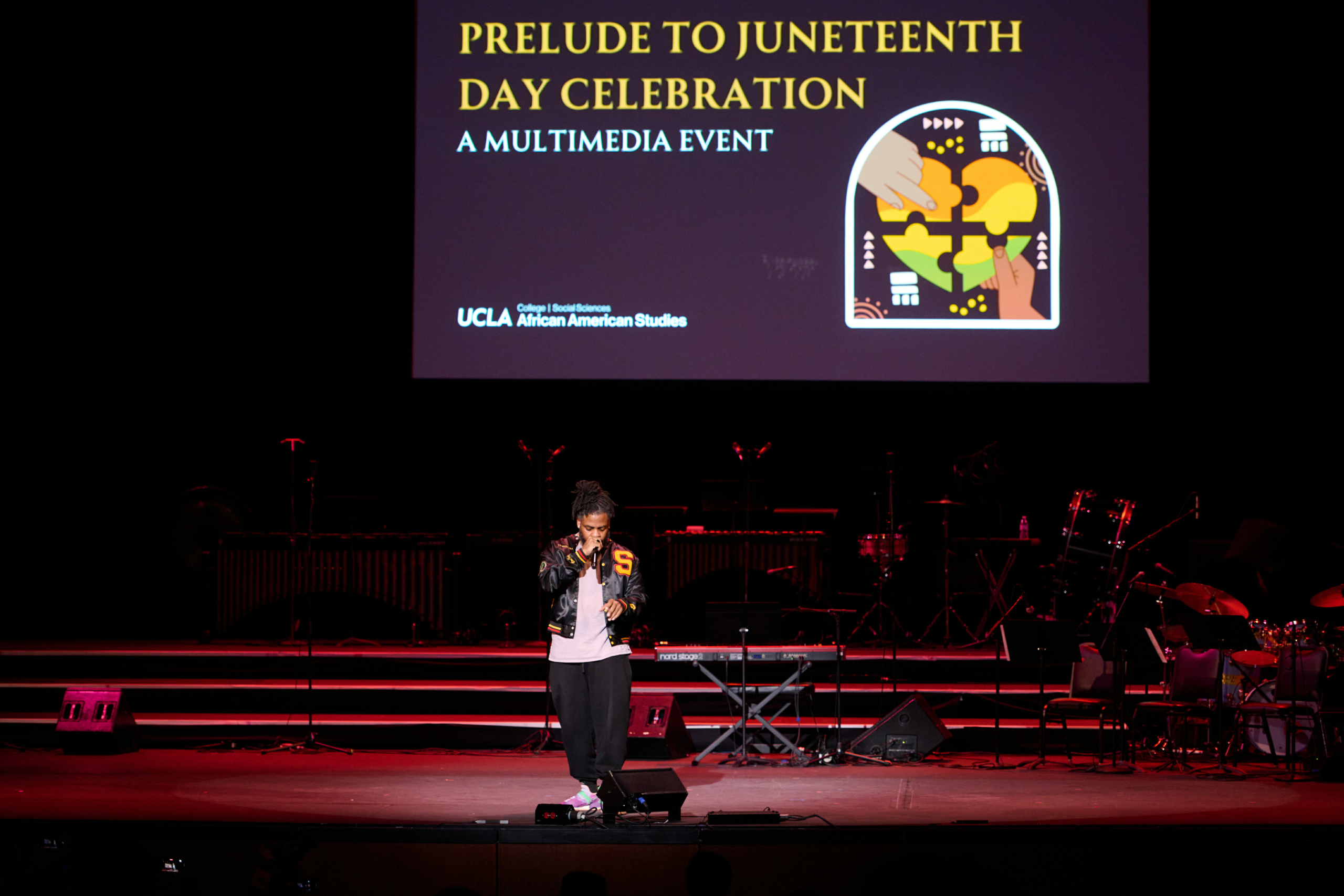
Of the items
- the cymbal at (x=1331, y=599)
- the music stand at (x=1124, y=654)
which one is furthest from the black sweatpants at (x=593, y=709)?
the cymbal at (x=1331, y=599)

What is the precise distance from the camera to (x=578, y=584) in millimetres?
5805

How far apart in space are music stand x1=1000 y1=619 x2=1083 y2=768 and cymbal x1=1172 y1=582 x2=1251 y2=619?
24.4 inches

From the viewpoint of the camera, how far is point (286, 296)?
417 inches

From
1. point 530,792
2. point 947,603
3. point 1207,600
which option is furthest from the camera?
point 947,603

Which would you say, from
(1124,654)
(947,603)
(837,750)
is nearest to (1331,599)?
(1124,654)

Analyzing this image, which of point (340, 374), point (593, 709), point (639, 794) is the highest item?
point (340, 374)

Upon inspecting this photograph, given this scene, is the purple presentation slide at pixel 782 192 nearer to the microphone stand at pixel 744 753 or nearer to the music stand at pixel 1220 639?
the microphone stand at pixel 744 753

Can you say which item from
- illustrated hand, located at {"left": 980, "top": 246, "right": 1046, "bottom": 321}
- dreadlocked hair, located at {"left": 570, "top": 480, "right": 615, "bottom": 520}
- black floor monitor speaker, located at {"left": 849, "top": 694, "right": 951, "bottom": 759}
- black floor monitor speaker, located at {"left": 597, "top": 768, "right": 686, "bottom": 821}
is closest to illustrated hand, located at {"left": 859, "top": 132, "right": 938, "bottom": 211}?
illustrated hand, located at {"left": 980, "top": 246, "right": 1046, "bottom": 321}

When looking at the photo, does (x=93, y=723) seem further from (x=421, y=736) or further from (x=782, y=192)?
(x=782, y=192)

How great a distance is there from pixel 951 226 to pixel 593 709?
495 cm

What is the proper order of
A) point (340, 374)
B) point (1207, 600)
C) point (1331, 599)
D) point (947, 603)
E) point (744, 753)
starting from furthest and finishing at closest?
point (340, 374) < point (947, 603) < point (744, 753) < point (1207, 600) < point (1331, 599)

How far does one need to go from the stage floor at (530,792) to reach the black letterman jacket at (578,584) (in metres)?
0.81

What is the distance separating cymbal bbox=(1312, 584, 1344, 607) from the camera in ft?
23.4

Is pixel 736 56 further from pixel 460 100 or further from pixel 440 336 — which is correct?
pixel 440 336
